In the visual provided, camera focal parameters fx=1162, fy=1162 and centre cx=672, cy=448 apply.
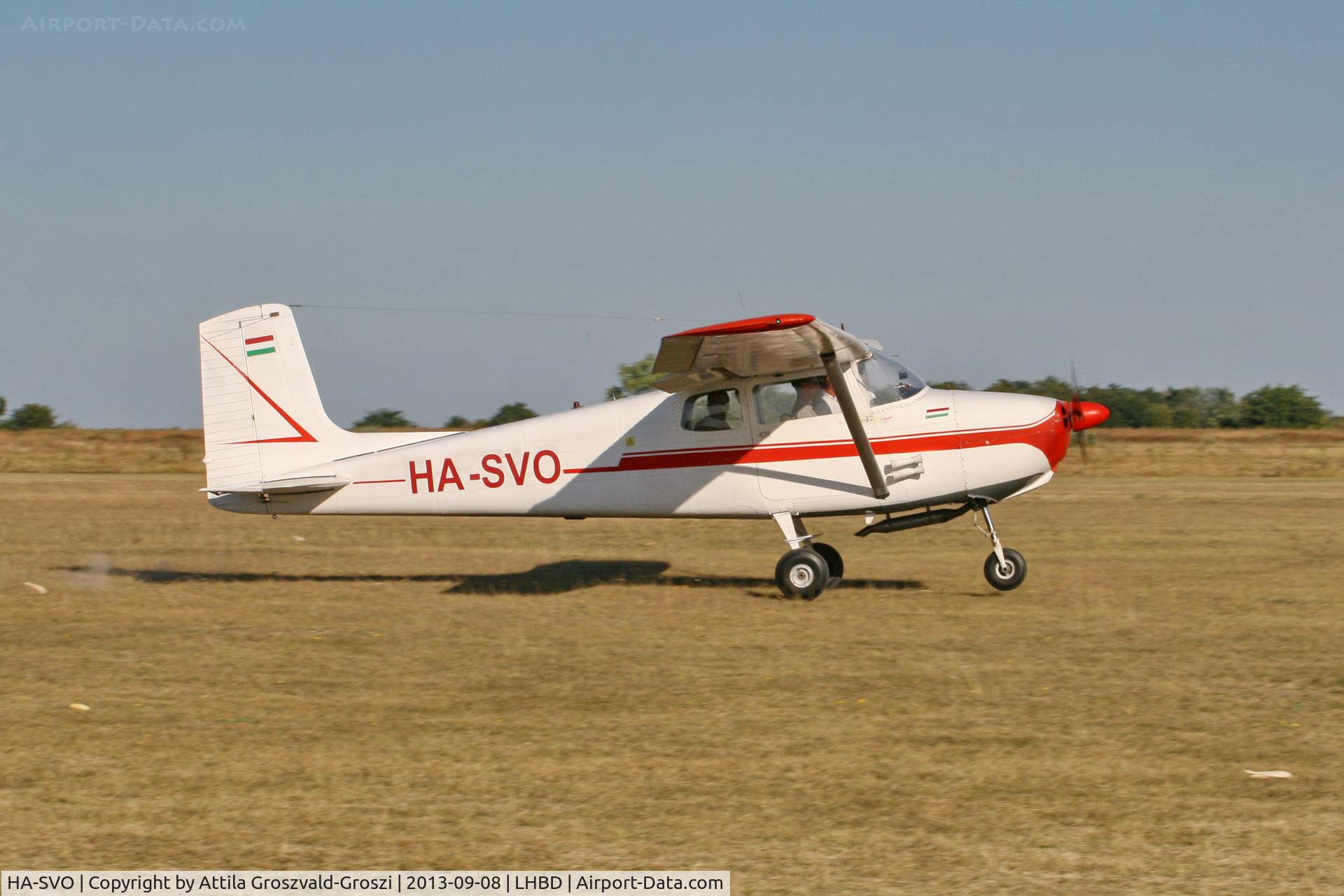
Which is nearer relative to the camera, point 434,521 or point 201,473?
point 434,521

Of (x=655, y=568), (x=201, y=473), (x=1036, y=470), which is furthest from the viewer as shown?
(x=201, y=473)

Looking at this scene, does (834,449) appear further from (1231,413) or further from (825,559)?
(1231,413)

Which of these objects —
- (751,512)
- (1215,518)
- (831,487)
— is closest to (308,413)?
(751,512)

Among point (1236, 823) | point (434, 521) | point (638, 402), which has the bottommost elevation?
point (1236, 823)

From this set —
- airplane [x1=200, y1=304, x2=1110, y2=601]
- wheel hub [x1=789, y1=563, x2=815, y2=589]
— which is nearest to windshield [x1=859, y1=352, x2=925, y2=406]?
airplane [x1=200, y1=304, x2=1110, y2=601]

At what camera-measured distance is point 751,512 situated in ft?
37.6

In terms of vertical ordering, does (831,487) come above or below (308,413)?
below

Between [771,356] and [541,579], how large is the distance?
4.02 metres

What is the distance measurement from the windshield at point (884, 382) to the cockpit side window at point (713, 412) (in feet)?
4.08

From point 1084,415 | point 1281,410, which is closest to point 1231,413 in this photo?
point 1281,410

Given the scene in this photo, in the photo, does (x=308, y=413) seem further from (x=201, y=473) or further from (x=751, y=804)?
(x=201, y=473)

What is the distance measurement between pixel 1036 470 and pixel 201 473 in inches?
1111

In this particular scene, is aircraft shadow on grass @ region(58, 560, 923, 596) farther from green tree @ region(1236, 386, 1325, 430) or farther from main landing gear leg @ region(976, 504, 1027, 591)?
green tree @ region(1236, 386, 1325, 430)

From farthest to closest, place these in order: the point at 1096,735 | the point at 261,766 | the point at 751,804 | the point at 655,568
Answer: the point at 655,568 < the point at 1096,735 < the point at 261,766 < the point at 751,804
